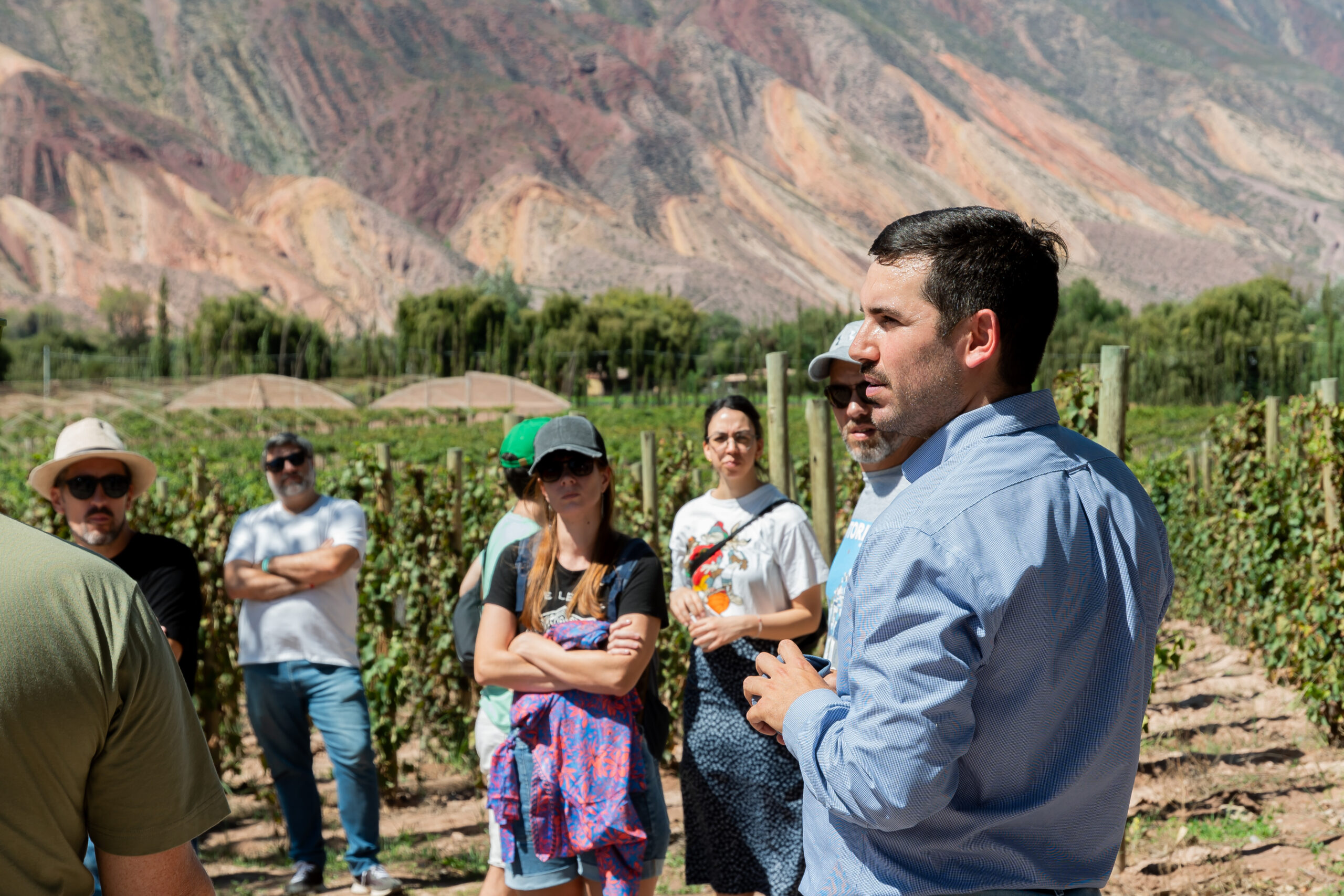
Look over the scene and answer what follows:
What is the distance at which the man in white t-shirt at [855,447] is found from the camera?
6.30ft

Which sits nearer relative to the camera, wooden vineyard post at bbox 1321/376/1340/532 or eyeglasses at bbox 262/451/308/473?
eyeglasses at bbox 262/451/308/473

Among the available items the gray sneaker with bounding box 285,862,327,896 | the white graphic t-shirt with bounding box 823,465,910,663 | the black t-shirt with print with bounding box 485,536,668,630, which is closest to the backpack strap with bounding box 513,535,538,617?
the black t-shirt with print with bounding box 485,536,668,630

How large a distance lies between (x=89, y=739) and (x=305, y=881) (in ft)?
10.2

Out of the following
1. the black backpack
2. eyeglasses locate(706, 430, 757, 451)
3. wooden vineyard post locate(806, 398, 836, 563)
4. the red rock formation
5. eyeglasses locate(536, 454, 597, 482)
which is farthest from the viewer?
the red rock formation

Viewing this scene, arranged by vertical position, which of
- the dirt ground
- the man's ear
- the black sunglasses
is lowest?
the dirt ground

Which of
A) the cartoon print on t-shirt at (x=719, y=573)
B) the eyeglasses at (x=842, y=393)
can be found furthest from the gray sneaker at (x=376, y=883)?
the eyeglasses at (x=842, y=393)

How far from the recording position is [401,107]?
4665 inches

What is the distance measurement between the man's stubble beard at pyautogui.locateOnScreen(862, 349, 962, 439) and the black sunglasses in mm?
2579

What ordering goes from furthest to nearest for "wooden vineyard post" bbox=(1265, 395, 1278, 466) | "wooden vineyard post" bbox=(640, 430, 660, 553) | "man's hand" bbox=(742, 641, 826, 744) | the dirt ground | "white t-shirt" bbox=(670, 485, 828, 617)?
"wooden vineyard post" bbox=(1265, 395, 1278, 466) < "wooden vineyard post" bbox=(640, 430, 660, 553) < the dirt ground < "white t-shirt" bbox=(670, 485, 828, 617) < "man's hand" bbox=(742, 641, 826, 744)

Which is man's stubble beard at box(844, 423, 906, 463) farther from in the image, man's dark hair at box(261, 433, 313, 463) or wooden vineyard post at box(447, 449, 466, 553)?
wooden vineyard post at box(447, 449, 466, 553)

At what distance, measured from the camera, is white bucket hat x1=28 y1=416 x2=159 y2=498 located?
3236 millimetres

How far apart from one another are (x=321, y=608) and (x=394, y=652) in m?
1.19

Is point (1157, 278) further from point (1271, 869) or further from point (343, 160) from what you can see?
point (1271, 869)

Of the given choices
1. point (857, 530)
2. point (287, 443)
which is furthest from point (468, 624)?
point (287, 443)
